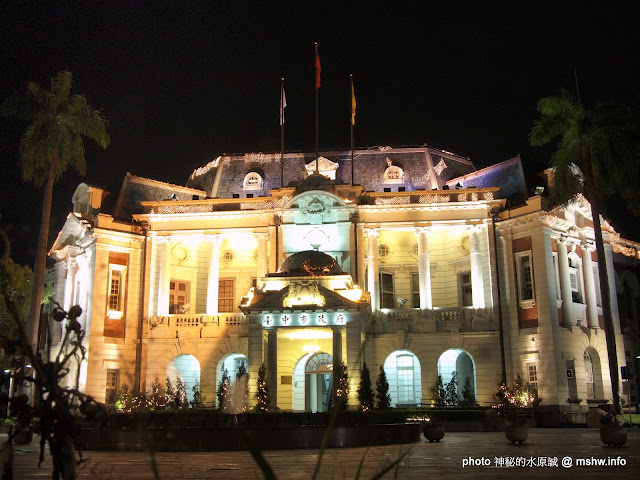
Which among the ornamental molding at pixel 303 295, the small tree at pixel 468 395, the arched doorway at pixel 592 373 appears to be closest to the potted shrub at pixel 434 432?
the ornamental molding at pixel 303 295

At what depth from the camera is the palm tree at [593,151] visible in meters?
34.0

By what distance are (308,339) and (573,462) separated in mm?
26861

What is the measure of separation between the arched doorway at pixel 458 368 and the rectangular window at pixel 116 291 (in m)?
19.8

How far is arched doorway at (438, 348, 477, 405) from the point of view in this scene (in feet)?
138

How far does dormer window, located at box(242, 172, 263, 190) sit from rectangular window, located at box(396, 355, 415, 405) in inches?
598

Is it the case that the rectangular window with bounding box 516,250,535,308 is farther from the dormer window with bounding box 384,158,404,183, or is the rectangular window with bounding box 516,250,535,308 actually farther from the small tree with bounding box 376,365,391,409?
the dormer window with bounding box 384,158,404,183

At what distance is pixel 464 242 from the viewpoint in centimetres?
4481

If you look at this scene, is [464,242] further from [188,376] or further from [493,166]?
[188,376]

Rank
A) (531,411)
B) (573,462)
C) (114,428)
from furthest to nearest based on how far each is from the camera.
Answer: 1. (531,411)
2. (114,428)
3. (573,462)

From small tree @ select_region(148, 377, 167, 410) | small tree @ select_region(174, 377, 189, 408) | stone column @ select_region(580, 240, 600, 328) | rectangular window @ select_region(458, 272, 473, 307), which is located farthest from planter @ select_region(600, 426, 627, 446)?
small tree @ select_region(148, 377, 167, 410)

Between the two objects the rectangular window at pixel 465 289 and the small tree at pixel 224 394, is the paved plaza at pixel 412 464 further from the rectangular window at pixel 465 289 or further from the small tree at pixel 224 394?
the rectangular window at pixel 465 289

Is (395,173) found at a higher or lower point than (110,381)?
higher

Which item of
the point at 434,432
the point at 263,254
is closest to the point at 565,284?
the point at 263,254

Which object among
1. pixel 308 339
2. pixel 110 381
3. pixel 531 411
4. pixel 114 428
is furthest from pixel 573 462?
pixel 110 381
